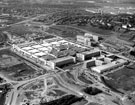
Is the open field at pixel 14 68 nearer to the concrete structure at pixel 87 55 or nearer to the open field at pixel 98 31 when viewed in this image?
the concrete structure at pixel 87 55

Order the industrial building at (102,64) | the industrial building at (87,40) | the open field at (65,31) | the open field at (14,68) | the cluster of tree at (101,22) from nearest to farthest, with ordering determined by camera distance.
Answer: the open field at (14,68), the industrial building at (102,64), the industrial building at (87,40), the open field at (65,31), the cluster of tree at (101,22)

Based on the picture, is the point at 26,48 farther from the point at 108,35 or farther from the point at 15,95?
the point at 108,35

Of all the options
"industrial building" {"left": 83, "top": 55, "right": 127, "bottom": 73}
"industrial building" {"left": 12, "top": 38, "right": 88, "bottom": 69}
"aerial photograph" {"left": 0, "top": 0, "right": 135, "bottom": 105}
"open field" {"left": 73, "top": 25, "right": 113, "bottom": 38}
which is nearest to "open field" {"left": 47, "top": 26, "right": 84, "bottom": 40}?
"aerial photograph" {"left": 0, "top": 0, "right": 135, "bottom": 105}

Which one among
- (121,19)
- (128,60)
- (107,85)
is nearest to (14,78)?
(107,85)

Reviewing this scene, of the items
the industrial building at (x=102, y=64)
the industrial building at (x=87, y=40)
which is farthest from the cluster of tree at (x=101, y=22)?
the industrial building at (x=102, y=64)

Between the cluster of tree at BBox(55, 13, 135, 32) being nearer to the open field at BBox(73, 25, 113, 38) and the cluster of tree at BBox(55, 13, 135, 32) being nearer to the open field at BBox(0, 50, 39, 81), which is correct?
the open field at BBox(73, 25, 113, 38)

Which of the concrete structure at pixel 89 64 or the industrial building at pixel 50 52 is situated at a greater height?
the industrial building at pixel 50 52
